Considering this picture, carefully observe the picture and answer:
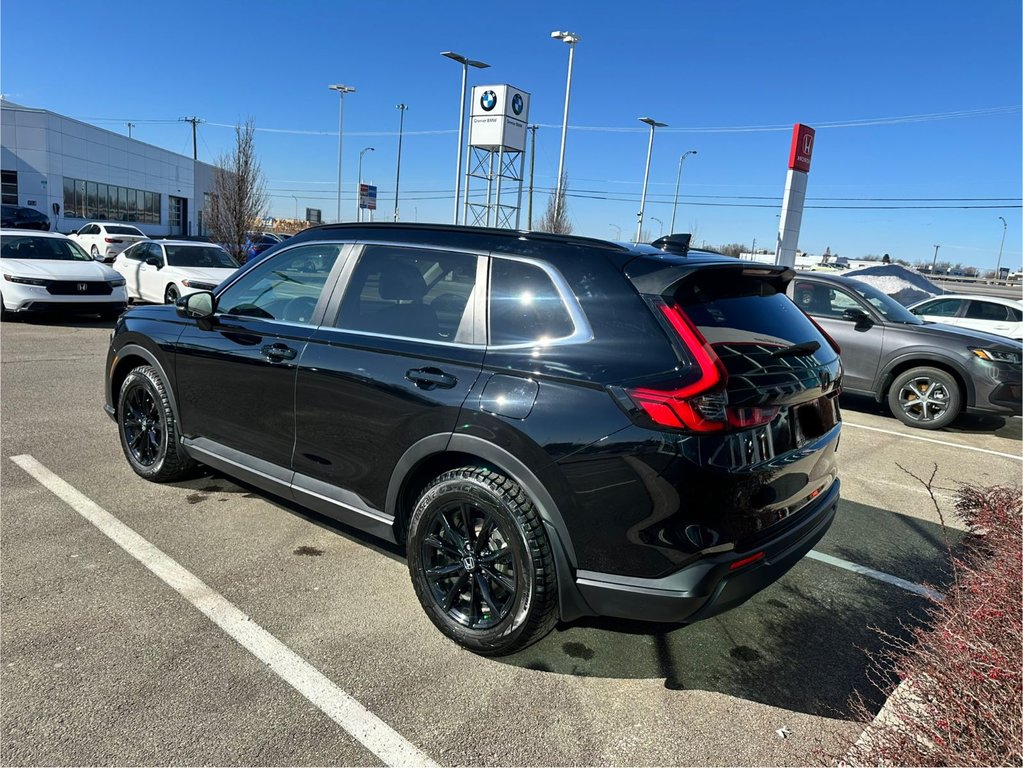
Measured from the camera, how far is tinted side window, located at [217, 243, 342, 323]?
12.3ft

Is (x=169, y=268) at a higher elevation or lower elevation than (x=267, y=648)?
higher

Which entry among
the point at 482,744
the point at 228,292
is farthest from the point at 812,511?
the point at 228,292

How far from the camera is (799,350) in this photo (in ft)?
9.79

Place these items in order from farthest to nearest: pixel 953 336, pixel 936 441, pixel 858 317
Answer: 1. pixel 858 317
2. pixel 953 336
3. pixel 936 441

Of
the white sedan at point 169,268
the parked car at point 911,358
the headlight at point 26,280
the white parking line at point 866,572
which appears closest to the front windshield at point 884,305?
the parked car at point 911,358

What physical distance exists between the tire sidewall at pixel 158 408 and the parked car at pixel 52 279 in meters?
8.37

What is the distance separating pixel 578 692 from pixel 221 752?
1324 mm

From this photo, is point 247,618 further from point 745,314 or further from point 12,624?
point 745,314

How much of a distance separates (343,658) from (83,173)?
171 feet

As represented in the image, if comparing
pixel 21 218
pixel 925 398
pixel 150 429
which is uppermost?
pixel 21 218

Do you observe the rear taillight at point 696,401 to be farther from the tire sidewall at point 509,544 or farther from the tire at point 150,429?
the tire at point 150,429

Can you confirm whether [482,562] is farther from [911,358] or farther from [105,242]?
[105,242]

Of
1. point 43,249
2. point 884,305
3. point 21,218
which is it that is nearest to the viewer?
point 884,305

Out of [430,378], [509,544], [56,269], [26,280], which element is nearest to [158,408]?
[430,378]
